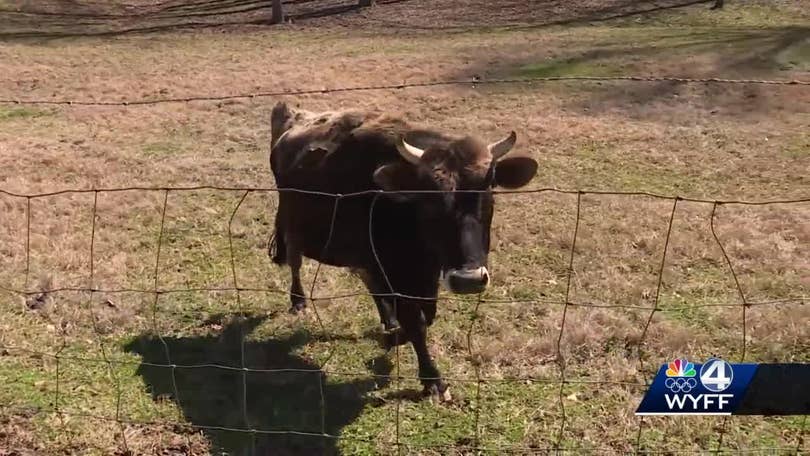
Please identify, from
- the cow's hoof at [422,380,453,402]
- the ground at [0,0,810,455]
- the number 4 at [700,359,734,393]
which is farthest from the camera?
the cow's hoof at [422,380,453,402]

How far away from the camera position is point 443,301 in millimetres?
6668

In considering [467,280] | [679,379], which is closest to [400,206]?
[467,280]

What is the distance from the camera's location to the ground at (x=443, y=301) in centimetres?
504

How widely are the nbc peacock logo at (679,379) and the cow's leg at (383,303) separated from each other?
2.22 metres

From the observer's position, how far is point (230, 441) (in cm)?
489

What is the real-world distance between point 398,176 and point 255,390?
181 centimetres

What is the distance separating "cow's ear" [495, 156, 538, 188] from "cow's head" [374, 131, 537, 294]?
0.12 m

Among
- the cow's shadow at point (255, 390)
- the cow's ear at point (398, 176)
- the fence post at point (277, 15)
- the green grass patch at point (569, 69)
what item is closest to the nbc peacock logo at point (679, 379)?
the cow's ear at point (398, 176)

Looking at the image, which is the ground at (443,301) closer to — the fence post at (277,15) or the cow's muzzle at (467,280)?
the cow's muzzle at (467,280)

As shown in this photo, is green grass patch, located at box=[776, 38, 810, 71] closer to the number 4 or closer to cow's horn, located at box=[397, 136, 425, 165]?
cow's horn, located at box=[397, 136, 425, 165]

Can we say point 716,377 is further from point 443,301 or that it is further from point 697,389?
point 443,301

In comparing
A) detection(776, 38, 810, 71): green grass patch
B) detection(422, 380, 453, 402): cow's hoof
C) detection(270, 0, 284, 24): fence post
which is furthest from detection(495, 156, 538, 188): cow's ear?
detection(270, 0, 284, 24): fence post

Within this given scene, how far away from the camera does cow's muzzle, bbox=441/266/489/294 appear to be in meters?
4.62

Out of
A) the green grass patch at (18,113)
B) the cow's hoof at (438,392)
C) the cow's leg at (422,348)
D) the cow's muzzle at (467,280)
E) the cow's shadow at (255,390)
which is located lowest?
the green grass patch at (18,113)
